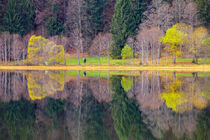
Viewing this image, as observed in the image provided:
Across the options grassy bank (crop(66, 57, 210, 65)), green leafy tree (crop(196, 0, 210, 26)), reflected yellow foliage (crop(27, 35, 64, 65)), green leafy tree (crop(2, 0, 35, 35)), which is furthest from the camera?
green leafy tree (crop(2, 0, 35, 35))

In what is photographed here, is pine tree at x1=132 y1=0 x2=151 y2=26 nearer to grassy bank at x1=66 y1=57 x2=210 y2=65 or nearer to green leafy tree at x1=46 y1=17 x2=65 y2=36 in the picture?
grassy bank at x1=66 y1=57 x2=210 y2=65

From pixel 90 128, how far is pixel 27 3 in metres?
80.6

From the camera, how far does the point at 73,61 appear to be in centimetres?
7581

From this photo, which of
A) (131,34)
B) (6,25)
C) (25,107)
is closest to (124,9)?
(131,34)

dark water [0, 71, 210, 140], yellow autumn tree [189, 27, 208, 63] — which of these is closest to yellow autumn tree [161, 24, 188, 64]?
yellow autumn tree [189, 27, 208, 63]

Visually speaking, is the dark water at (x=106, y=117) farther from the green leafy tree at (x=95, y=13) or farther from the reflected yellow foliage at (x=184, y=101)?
the green leafy tree at (x=95, y=13)

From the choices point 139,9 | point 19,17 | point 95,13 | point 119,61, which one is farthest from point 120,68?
point 19,17

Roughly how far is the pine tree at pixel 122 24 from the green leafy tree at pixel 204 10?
1684cm

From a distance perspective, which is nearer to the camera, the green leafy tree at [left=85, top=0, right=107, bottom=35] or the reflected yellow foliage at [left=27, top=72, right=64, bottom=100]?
the reflected yellow foliage at [left=27, top=72, right=64, bottom=100]

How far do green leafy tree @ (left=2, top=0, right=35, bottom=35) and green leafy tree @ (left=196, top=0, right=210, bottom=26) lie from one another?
4867cm

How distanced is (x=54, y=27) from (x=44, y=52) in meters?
16.9

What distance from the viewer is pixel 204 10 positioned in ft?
233

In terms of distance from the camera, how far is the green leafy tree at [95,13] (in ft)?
284

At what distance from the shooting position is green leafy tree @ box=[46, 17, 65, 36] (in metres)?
83.5
